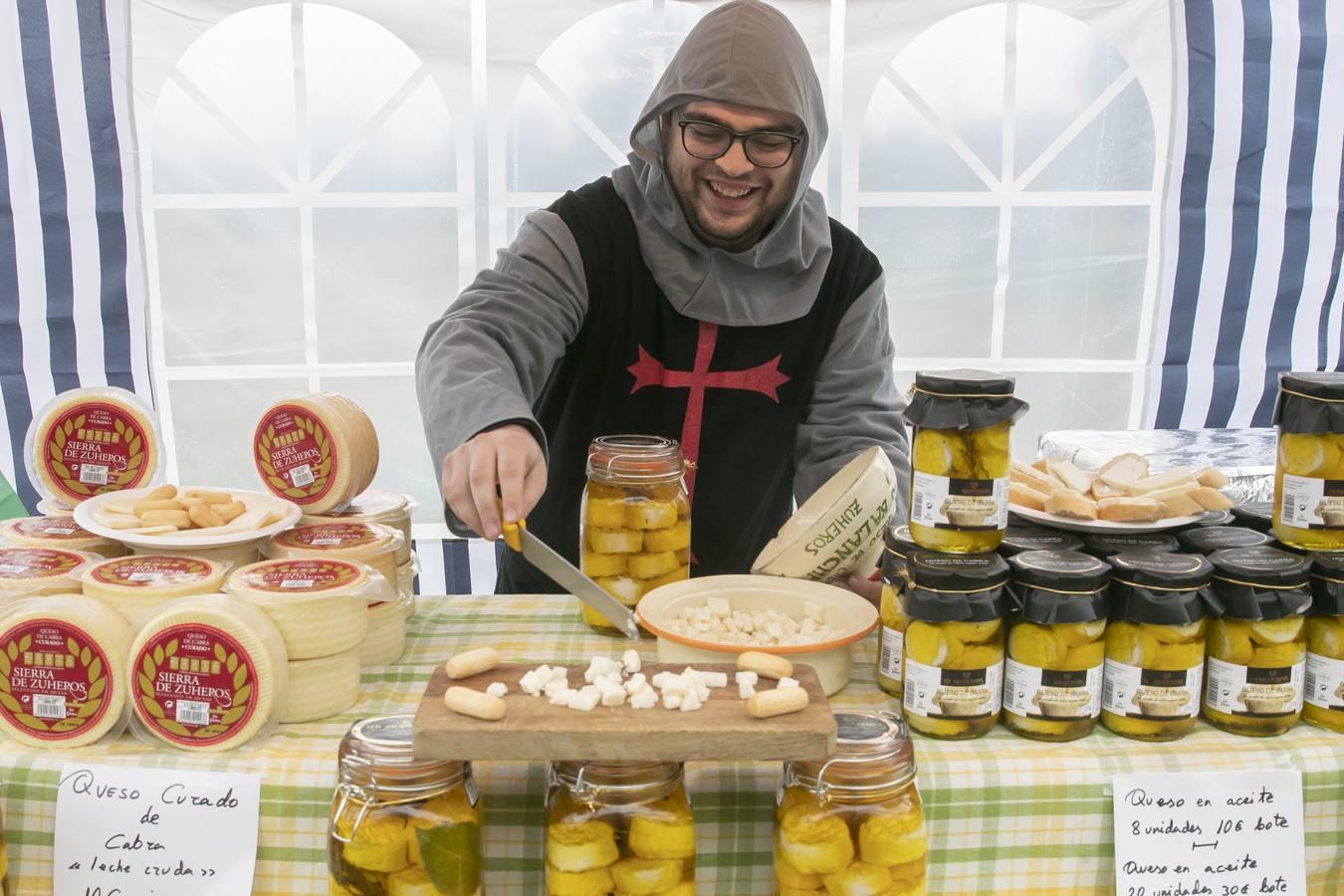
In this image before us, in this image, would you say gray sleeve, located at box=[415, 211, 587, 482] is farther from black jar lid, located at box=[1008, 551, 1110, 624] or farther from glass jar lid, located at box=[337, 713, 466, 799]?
black jar lid, located at box=[1008, 551, 1110, 624]

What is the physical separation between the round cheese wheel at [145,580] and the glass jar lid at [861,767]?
2.52ft

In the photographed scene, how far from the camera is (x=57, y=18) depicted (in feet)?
10.4

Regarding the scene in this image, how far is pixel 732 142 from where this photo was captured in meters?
1.99

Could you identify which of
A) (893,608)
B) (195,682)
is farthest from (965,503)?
(195,682)

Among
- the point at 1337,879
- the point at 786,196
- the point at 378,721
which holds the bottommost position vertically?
the point at 1337,879

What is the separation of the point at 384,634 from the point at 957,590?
2.53ft

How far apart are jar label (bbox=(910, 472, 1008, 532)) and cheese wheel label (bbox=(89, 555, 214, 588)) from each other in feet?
2.95

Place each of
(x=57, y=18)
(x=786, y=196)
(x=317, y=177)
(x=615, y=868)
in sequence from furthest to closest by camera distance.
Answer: (x=317, y=177) → (x=57, y=18) → (x=786, y=196) → (x=615, y=868)

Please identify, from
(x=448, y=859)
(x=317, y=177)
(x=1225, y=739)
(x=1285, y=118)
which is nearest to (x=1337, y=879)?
(x=1225, y=739)

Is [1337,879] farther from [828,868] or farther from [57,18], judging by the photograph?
[57,18]

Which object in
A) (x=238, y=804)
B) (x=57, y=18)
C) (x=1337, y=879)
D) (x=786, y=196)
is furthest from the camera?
(x=57, y=18)

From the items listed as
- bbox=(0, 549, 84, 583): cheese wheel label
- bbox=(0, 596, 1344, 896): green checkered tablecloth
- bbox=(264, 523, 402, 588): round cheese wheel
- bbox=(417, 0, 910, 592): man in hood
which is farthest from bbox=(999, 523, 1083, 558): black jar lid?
bbox=(0, 549, 84, 583): cheese wheel label

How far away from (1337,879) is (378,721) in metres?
1.15

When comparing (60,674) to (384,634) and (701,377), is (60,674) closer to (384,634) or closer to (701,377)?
(384,634)
